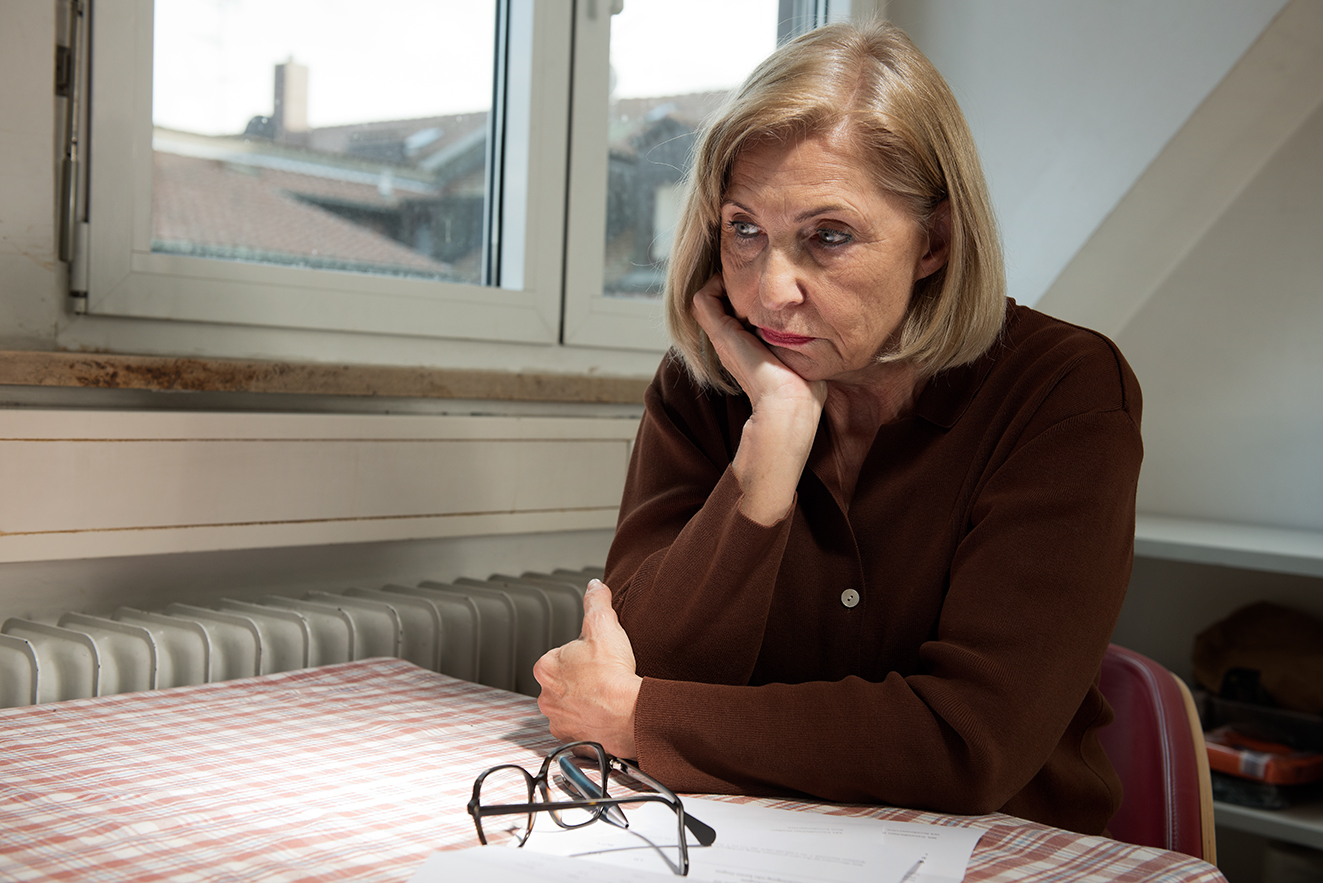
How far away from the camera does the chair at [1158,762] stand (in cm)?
111

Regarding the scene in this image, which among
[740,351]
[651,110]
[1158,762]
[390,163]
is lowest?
[1158,762]

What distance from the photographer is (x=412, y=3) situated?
74.3 inches

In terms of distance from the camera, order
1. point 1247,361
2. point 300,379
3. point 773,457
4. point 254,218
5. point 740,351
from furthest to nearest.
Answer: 1. point 1247,361
2. point 254,218
3. point 300,379
4. point 740,351
5. point 773,457

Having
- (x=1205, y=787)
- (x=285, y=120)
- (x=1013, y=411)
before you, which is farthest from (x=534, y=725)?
(x=285, y=120)

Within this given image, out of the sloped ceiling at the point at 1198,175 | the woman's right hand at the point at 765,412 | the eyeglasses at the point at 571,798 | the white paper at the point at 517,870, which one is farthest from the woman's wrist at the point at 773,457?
the sloped ceiling at the point at 1198,175

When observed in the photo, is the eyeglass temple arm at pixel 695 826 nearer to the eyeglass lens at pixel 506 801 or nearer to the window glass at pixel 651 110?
the eyeglass lens at pixel 506 801

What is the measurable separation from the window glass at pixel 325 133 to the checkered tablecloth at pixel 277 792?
84 cm

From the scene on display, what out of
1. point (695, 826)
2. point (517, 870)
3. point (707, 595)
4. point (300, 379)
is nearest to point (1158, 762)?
point (707, 595)

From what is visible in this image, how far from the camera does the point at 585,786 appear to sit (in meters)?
0.80

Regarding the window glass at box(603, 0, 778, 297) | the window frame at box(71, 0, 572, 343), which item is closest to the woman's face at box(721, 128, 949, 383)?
the window frame at box(71, 0, 572, 343)

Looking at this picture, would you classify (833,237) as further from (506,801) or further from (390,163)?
(390,163)

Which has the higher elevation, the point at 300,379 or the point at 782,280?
the point at 782,280

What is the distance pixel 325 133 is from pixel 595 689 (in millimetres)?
1219

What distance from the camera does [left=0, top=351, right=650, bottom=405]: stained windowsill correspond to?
1320mm
